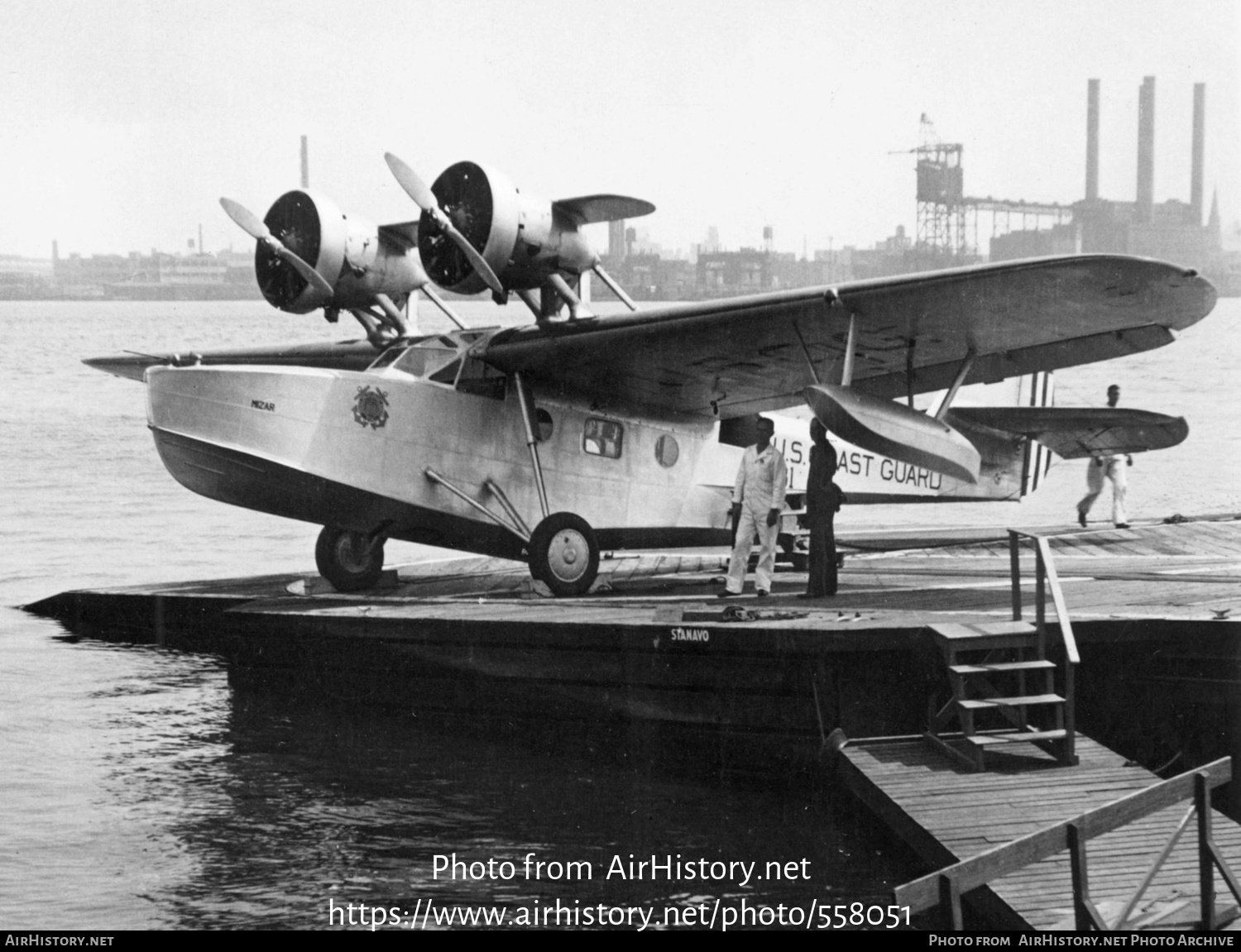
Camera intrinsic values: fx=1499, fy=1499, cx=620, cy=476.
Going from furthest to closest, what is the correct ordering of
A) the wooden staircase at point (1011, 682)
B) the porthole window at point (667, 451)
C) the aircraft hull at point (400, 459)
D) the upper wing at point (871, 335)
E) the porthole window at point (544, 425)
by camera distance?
the porthole window at point (667, 451) < the porthole window at point (544, 425) < the aircraft hull at point (400, 459) < the upper wing at point (871, 335) < the wooden staircase at point (1011, 682)

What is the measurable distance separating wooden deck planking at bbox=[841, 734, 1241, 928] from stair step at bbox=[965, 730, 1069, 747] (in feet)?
0.44

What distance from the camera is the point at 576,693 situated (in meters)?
13.3

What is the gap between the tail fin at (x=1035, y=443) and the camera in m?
19.6

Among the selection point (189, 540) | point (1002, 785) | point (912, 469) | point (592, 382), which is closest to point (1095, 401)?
point (189, 540)

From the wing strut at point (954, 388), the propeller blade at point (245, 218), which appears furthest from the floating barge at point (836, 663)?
the propeller blade at point (245, 218)

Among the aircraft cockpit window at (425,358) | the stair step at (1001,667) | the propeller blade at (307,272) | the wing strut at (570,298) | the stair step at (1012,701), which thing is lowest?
the stair step at (1012,701)

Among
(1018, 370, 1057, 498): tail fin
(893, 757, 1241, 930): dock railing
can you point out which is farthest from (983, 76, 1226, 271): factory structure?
(893, 757, 1241, 930): dock railing

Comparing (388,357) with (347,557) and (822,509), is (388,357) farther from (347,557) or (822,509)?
(822,509)

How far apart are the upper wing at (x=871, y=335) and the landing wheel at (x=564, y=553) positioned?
5.17 ft

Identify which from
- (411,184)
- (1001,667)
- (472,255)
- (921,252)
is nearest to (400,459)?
(472,255)

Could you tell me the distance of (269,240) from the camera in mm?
16219

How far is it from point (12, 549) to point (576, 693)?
1983 centimetres

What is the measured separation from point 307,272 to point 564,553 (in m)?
4.14

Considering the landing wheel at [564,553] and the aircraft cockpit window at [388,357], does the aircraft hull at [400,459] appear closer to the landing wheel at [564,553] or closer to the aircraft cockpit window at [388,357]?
the aircraft cockpit window at [388,357]
